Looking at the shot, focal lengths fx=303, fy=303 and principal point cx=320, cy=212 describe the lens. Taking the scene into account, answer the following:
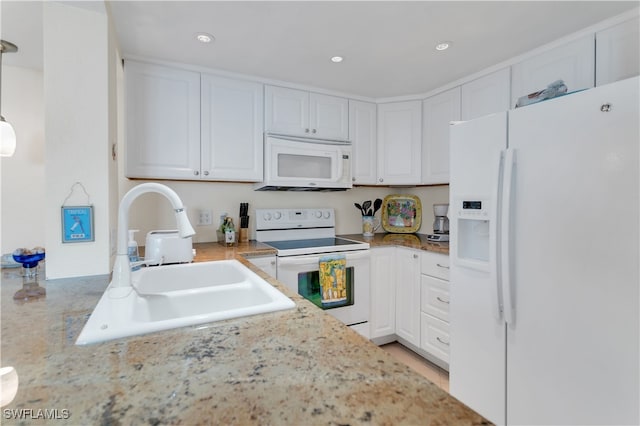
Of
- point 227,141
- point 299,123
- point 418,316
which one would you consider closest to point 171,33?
point 227,141

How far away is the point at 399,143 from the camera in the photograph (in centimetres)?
275

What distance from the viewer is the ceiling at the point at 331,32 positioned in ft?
4.86

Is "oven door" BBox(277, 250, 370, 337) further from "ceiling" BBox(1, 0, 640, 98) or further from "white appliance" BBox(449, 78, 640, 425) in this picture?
"ceiling" BBox(1, 0, 640, 98)

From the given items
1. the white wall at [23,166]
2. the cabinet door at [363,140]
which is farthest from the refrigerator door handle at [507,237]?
the white wall at [23,166]

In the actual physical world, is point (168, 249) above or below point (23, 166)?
below

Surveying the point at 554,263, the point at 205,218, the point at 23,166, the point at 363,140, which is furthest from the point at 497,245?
the point at 23,166

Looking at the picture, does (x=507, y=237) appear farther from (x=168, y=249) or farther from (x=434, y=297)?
(x=168, y=249)

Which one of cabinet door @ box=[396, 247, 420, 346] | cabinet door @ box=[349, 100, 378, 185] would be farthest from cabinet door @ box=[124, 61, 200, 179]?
cabinet door @ box=[396, 247, 420, 346]

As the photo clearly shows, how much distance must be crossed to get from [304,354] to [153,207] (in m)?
2.09

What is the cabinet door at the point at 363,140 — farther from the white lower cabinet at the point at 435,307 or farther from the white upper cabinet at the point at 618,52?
the white upper cabinet at the point at 618,52

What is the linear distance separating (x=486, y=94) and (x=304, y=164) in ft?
4.66

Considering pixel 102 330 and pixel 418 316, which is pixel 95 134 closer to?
pixel 102 330

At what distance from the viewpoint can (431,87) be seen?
2.52 m

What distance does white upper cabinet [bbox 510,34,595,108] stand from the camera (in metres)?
1.66
